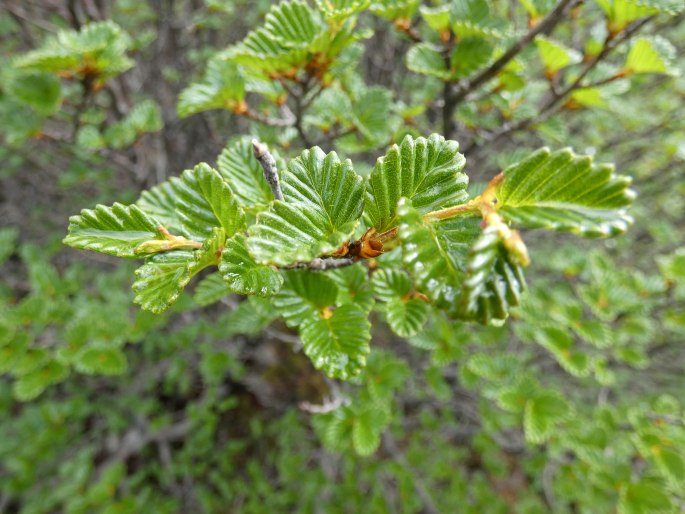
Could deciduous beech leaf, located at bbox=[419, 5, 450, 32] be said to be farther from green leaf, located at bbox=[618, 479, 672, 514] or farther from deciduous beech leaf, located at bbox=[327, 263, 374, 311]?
green leaf, located at bbox=[618, 479, 672, 514]

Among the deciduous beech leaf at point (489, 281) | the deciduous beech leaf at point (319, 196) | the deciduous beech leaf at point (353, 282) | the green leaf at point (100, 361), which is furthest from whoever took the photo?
the green leaf at point (100, 361)

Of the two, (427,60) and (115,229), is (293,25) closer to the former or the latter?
(427,60)

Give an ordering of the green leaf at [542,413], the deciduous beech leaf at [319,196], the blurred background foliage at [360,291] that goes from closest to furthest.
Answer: the deciduous beech leaf at [319,196] < the blurred background foliage at [360,291] < the green leaf at [542,413]

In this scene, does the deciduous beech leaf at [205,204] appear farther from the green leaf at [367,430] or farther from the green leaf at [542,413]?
the green leaf at [542,413]

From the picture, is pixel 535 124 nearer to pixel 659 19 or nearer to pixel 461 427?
pixel 659 19

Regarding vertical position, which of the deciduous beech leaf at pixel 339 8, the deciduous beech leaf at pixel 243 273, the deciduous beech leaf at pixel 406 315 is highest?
the deciduous beech leaf at pixel 339 8

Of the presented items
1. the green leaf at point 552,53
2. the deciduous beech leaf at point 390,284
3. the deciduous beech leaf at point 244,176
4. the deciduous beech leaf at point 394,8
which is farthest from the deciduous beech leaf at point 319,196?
the green leaf at point 552,53

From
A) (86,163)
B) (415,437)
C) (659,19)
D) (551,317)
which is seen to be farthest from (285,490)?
(659,19)

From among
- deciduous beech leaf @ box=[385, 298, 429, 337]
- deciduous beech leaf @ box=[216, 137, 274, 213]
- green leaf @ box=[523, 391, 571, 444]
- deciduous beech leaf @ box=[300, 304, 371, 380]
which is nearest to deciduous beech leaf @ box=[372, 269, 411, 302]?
deciduous beech leaf @ box=[385, 298, 429, 337]
